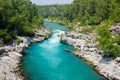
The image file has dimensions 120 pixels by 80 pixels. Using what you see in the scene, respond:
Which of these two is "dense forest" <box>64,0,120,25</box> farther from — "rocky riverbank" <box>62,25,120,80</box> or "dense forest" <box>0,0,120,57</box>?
"rocky riverbank" <box>62,25,120,80</box>

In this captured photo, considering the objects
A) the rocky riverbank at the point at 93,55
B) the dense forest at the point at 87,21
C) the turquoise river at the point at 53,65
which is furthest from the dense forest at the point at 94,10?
the turquoise river at the point at 53,65

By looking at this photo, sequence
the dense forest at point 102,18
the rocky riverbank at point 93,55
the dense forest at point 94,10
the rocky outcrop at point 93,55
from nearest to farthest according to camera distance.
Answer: the rocky outcrop at point 93,55 → the rocky riverbank at point 93,55 → the dense forest at point 102,18 → the dense forest at point 94,10

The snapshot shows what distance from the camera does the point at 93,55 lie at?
85.3 meters

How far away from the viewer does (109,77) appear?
6850 centimetres

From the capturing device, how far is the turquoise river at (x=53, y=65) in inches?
2717

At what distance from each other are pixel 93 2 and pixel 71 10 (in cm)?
3433

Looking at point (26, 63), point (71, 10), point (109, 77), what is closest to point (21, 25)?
point (26, 63)

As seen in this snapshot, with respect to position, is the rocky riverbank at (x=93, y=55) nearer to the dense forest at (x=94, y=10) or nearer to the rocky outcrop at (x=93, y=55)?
the rocky outcrop at (x=93, y=55)

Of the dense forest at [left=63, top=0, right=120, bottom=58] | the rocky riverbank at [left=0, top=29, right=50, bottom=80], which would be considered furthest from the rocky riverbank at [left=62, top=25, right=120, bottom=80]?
the rocky riverbank at [left=0, top=29, right=50, bottom=80]

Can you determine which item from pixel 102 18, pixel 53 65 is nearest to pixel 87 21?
pixel 102 18

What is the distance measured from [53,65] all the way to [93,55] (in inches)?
596

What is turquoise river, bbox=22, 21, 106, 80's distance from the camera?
2717 inches

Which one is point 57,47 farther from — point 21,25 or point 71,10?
point 71,10

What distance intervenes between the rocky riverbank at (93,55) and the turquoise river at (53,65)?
2287mm
